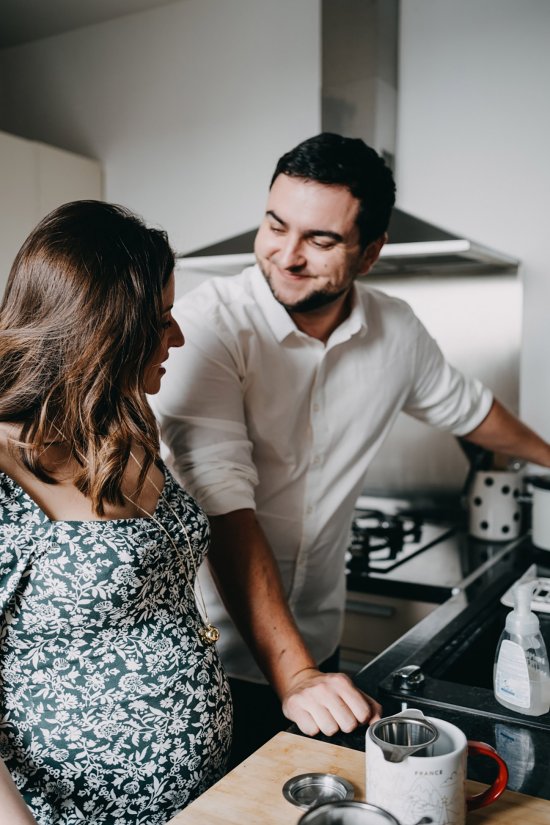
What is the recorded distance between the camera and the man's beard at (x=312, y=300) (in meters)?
1.34

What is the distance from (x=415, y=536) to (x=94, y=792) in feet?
4.48

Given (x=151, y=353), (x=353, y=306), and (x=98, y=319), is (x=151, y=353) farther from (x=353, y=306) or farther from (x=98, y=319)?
(x=353, y=306)

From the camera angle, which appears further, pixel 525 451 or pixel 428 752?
pixel 525 451

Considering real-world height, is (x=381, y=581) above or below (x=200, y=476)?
below

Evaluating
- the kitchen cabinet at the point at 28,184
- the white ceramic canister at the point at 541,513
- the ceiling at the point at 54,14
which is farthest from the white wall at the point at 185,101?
the white ceramic canister at the point at 541,513

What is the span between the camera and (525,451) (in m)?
1.72

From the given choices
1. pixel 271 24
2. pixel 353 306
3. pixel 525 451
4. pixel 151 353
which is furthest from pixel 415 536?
pixel 271 24

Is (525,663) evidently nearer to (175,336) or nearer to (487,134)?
(175,336)

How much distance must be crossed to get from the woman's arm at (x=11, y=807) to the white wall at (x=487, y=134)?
183 cm

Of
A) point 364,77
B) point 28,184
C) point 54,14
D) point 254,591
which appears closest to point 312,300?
point 254,591

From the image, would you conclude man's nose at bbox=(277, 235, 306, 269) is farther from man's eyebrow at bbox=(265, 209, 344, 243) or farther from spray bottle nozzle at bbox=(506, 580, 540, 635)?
spray bottle nozzle at bbox=(506, 580, 540, 635)

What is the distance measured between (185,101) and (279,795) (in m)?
2.54

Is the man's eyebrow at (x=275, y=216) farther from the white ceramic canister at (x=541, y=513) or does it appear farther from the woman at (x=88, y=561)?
the white ceramic canister at (x=541, y=513)

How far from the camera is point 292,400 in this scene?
1.40m
